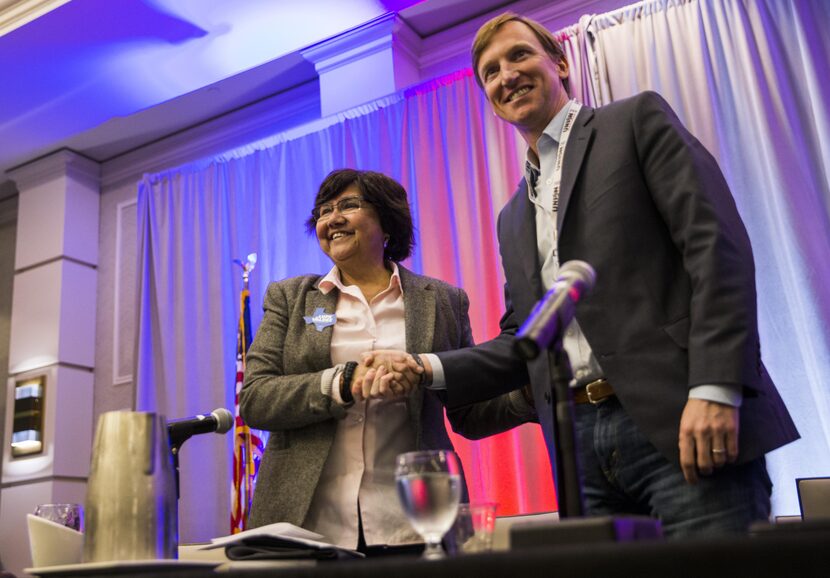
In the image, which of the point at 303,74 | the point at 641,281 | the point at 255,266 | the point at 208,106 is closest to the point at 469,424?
the point at 641,281

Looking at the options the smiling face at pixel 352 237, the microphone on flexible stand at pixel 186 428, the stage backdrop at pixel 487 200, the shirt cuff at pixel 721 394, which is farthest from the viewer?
the stage backdrop at pixel 487 200

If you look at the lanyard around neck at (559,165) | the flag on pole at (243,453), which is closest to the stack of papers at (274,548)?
the lanyard around neck at (559,165)

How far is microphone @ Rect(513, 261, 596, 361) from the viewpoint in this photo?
0.93 metres

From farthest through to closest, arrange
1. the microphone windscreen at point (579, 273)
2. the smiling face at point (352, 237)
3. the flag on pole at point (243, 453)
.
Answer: the flag on pole at point (243, 453)
the smiling face at point (352, 237)
the microphone windscreen at point (579, 273)

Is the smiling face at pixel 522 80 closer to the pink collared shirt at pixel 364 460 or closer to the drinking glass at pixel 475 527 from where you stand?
the pink collared shirt at pixel 364 460

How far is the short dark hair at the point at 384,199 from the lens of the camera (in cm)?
214

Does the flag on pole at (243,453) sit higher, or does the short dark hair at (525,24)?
the short dark hair at (525,24)

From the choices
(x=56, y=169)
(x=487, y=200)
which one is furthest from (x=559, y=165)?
(x=56, y=169)

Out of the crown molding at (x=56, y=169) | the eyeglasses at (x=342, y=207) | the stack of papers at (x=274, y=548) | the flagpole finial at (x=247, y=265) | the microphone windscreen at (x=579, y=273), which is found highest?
the crown molding at (x=56, y=169)

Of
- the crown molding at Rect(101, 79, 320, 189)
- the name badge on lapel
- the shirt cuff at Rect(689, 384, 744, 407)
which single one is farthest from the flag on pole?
the shirt cuff at Rect(689, 384, 744, 407)

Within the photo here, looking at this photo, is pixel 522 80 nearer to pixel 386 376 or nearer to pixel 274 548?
pixel 386 376

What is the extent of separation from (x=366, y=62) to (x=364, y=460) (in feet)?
10.8

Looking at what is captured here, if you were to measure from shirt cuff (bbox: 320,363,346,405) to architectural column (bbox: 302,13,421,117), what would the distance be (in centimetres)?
297

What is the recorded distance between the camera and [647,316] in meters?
1.36
